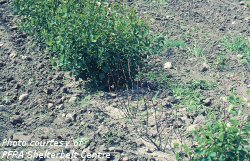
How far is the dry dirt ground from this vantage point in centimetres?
393

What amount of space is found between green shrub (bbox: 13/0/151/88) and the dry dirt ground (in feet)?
0.89

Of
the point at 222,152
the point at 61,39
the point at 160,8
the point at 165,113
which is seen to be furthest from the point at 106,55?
the point at 160,8

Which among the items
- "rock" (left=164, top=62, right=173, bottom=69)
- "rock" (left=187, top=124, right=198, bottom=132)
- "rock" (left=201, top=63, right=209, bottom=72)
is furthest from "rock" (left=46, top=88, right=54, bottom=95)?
"rock" (left=201, top=63, right=209, bottom=72)

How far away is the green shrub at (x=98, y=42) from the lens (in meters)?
4.37

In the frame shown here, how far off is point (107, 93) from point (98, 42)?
56 centimetres

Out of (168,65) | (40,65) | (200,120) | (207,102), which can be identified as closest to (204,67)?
(168,65)

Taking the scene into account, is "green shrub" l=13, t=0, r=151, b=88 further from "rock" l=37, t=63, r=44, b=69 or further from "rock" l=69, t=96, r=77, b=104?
"rock" l=37, t=63, r=44, b=69

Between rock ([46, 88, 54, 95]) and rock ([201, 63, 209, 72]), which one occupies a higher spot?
rock ([201, 63, 209, 72])

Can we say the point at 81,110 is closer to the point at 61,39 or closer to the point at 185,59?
the point at 61,39

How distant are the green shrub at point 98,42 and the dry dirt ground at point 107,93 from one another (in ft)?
0.89

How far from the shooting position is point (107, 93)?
4.59m

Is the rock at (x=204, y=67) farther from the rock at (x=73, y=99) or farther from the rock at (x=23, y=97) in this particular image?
the rock at (x=23, y=97)

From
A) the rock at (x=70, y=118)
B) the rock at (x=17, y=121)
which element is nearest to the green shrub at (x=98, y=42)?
the rock at (x=70, y=118)

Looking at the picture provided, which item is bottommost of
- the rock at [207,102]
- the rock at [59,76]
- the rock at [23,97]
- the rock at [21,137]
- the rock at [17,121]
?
the rock at [21,137]
